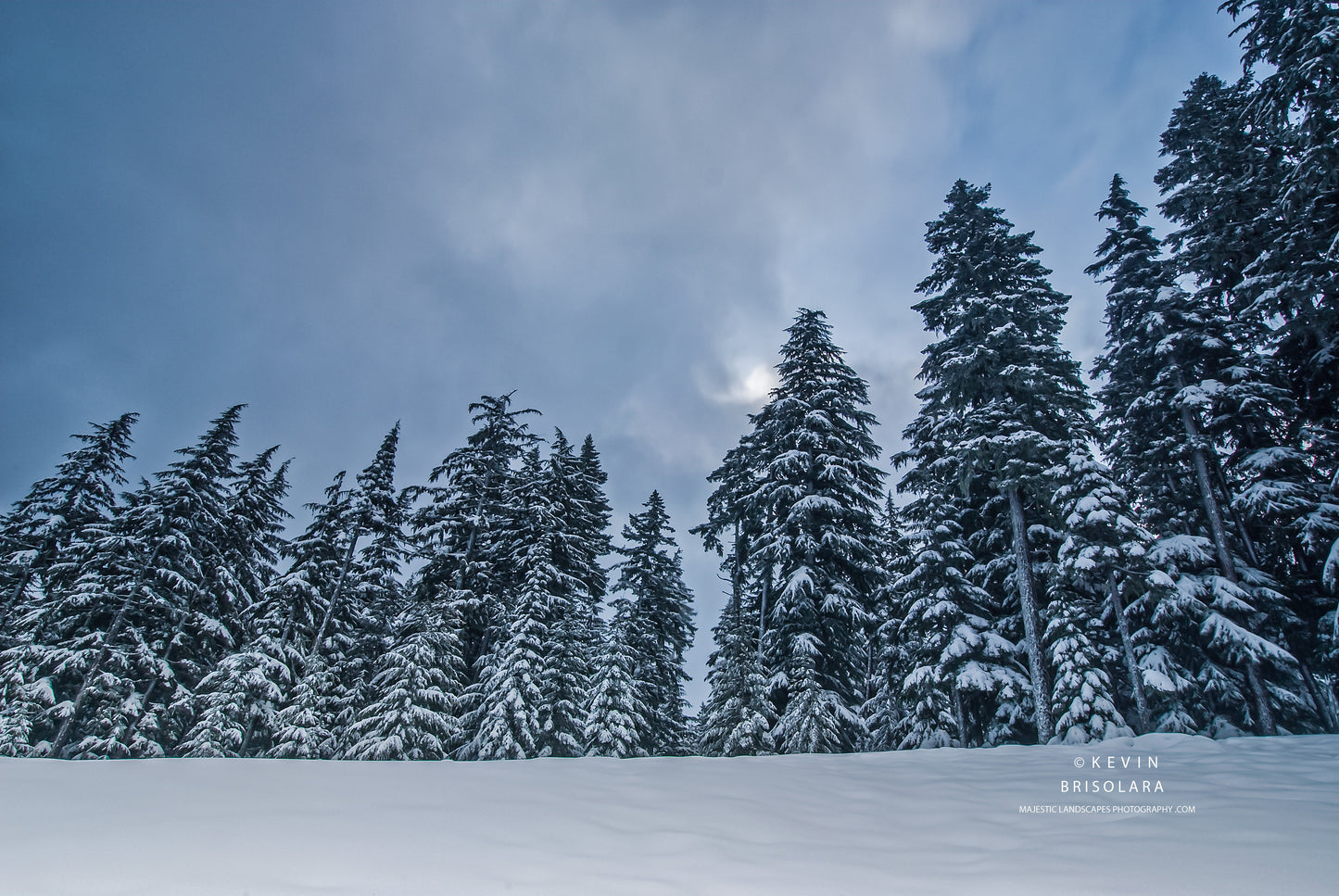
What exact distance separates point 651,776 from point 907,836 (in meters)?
3.21

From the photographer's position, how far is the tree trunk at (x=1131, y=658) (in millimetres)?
14398

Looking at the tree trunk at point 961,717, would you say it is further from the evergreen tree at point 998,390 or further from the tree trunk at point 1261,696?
the tree trunk at point 1261,696

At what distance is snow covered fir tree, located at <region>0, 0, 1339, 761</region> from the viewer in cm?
1489

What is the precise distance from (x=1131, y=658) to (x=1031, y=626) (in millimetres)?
2957

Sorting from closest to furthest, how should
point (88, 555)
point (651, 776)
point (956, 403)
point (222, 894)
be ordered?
point (222, 894), point (651, 776), point (956, 403), point (88, 555)

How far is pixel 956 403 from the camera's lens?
1892 centimetres

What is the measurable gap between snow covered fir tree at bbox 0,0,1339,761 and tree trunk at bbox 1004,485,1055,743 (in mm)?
94

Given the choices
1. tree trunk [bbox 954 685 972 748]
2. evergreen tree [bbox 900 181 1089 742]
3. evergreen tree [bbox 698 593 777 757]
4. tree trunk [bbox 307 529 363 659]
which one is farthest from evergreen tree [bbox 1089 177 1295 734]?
tree trunk [bbox 307 529 363 659]

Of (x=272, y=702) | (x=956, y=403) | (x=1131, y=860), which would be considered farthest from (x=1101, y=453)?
(x=272, y=702)

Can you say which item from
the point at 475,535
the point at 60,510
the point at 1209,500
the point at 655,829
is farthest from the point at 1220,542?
the point at 60,510

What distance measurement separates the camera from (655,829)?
512cm

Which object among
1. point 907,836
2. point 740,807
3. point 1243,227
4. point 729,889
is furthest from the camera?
point 1243,227

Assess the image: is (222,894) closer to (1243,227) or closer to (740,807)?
(740,807)

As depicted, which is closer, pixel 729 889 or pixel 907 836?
pixel 729 889
